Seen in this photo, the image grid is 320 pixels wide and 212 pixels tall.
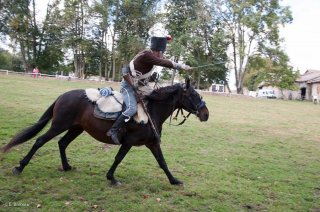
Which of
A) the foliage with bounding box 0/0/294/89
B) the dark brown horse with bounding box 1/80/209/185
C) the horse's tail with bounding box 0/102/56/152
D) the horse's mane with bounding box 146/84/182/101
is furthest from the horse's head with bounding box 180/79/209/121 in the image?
the foliage with bounding box 0/0/294/89

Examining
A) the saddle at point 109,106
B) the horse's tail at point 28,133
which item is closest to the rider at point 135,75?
the saddle at point 109,106

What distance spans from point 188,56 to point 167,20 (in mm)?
10455

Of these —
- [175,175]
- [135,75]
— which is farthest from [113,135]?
[175,175]

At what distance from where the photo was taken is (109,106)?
21.6 ft

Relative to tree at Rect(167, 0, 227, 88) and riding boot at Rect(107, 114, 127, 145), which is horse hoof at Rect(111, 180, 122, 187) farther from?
tree at Rect(167, 0, 227, 88)

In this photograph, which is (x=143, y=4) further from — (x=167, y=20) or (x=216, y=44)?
(x=216, y=44)

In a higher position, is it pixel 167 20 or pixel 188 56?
pixel 167 20

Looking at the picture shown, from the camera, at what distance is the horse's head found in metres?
6.66

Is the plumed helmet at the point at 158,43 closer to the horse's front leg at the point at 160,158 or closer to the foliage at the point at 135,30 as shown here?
the horse's front leg at the point at 160,158

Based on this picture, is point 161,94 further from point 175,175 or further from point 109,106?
point 175,175

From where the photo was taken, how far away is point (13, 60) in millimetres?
74188

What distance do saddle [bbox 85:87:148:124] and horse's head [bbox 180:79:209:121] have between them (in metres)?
0.91

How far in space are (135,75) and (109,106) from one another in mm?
804

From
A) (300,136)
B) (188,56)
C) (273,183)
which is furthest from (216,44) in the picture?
(273,183)
